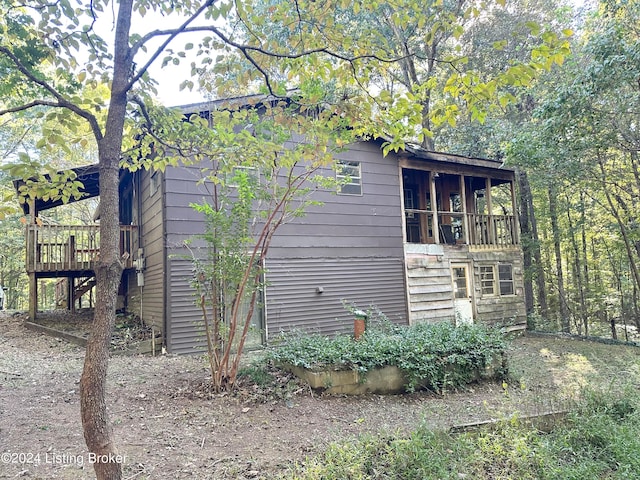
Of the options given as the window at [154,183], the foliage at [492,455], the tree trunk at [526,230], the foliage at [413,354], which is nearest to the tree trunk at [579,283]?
the tree trunk at [526,230]

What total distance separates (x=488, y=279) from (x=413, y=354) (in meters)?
7.70

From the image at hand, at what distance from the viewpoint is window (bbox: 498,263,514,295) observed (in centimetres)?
1266

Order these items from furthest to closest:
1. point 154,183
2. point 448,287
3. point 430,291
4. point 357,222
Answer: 1. point 448,287
2. point 430,291
3. point 357,222
4. point 154,183

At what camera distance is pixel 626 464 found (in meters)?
3.44

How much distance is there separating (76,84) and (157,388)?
4.13 m

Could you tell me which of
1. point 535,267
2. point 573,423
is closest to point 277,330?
point 573,423

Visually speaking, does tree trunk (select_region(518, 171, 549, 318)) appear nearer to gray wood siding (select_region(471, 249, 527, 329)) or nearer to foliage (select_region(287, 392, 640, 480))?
gray wood siding (select_region(471, 249, 527, 329))

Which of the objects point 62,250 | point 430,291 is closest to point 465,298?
point 430,291

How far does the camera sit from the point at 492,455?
141 inches

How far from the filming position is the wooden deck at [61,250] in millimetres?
9938

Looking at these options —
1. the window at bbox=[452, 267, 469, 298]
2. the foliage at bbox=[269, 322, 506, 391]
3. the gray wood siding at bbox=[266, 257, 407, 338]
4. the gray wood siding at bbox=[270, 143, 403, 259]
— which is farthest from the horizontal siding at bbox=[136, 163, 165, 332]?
the window at bbox=[452, 267, 469, 298]

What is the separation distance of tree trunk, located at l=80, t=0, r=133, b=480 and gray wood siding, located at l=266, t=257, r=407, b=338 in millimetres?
6343

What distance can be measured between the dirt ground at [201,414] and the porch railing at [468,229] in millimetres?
5503

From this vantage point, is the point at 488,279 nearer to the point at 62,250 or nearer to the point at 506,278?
the point at 506,278
